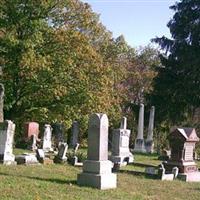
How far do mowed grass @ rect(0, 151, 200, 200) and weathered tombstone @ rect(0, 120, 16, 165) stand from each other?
89 cm

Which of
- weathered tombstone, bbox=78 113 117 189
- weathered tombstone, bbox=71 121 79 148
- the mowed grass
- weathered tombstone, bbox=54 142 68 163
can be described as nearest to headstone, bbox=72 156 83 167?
weathered tombstone, bbox=54 142 68 163

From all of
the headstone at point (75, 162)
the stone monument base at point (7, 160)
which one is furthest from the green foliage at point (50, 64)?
the stone monument base at point (7, 160)

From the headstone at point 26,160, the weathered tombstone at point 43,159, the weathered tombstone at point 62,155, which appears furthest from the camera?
the weathered tombstone at point 62,155

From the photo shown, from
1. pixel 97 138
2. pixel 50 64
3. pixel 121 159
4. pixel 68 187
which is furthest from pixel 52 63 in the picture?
pixel 68 187

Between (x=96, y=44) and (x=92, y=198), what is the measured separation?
2849 cm

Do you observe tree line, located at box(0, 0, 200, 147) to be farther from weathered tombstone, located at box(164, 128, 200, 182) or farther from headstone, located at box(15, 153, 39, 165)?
headstone, located at box(15, 153, 39, 165)

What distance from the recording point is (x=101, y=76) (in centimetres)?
3372

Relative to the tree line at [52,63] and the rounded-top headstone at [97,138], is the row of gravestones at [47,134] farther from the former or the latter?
the rounded-top headstone at [97,138]

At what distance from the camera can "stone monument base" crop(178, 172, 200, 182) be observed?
19.6 metres

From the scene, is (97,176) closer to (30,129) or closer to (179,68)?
(30,129)

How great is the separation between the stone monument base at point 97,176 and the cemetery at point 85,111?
28mm

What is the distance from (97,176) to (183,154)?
733 cm

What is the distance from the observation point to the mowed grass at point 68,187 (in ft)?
40.5

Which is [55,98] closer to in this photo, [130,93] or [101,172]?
[101,172]
